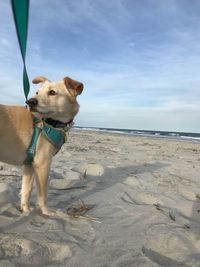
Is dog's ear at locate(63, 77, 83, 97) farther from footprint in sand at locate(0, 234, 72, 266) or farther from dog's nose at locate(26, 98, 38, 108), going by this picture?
footprint in sand at locate(0, 234, 72, 266)

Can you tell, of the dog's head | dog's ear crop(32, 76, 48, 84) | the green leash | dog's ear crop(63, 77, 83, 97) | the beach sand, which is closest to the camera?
the green leash

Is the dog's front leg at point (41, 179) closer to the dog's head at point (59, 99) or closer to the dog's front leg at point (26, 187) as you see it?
the dog's front leg at point (26, 187)

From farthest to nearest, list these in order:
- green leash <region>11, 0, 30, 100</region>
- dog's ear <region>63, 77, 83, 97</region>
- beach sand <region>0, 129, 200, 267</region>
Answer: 1. dog's ear <region>63, 77, 83, 97</region>
2. beach sand <region>0, 129, 200, 267</region>
3. green leash <region>11, 0, 30, 100</region>

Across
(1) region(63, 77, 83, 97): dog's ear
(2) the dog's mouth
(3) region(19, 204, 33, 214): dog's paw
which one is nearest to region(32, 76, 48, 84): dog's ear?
(1) region(63, 77, 83, 97): dog's ear

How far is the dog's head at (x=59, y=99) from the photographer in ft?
14.1

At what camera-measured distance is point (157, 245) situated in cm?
322

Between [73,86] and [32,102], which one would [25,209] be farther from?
[73,86]

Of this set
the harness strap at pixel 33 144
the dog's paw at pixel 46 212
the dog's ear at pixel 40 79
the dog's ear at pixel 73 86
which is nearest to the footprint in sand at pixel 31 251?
the dog's paw at pixel 46 212

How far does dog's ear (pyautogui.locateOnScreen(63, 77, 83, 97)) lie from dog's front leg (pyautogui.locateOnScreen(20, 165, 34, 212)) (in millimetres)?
1188

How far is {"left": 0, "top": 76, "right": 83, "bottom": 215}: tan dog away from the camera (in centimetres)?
414

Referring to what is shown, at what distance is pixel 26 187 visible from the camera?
4434 mm

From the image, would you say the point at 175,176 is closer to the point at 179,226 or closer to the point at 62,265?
the point at 179,226

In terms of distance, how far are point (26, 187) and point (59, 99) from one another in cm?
126

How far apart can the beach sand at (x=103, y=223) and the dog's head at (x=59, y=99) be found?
4.04ft
